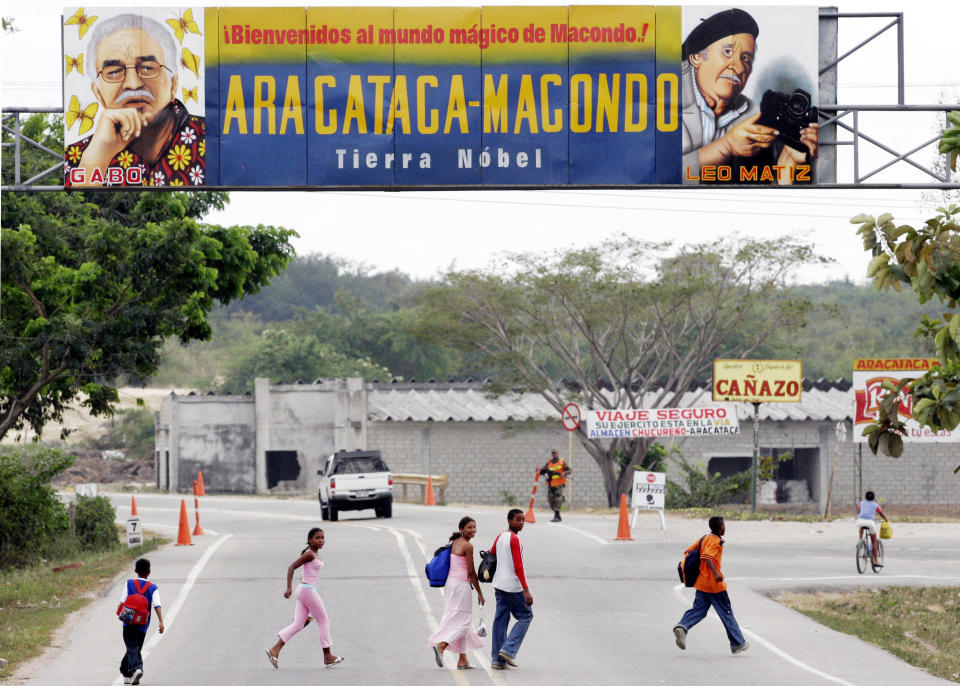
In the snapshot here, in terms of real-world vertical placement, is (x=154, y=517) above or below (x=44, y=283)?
below

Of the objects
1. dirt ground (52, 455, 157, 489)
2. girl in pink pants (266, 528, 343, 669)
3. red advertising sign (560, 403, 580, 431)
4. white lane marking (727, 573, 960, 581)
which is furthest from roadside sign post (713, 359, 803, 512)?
dirt ground (52, 455, 157, 489)

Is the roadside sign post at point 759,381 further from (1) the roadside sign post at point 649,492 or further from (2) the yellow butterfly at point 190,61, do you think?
(2) the yellow butterfly at point 190,61

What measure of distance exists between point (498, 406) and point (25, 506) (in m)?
26.8

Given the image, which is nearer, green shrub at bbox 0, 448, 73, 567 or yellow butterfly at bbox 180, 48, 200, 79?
yellow butterfly at bbox 180, 48, 200, 79

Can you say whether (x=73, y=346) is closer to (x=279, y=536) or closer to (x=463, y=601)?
(x=279, y=536)

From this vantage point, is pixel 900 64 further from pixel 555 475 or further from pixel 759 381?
pixel 759 381

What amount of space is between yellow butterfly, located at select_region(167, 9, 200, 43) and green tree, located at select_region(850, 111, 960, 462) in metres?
11.1

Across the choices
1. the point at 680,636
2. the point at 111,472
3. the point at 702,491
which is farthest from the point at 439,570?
the point at 111,472

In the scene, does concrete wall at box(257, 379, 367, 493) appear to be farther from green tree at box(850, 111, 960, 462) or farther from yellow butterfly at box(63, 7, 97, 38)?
green tree at box(850, 111, 960, 462)

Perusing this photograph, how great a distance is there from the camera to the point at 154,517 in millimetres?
39500

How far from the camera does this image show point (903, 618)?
61.6 ft

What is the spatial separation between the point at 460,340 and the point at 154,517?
12.4 meters

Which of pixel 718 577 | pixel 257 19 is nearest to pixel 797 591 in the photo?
pixel 718 577

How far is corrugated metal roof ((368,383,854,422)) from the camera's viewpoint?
4919 cm
